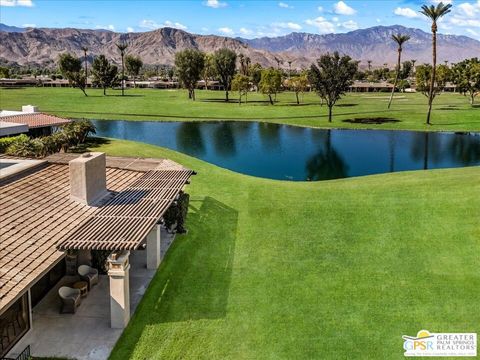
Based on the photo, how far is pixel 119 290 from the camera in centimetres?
1423

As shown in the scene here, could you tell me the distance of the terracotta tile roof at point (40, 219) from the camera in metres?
12.1

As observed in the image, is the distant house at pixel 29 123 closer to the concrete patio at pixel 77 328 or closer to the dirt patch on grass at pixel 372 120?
the concrete patio at pixel 77 328

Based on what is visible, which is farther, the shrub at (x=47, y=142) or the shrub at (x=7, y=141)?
the shrub at (x=7, y=141)

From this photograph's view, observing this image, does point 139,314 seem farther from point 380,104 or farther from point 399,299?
point 380,104

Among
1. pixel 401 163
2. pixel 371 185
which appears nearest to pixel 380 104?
pixel 401 163

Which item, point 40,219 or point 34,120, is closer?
point 40,219

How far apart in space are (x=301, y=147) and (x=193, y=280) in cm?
3751

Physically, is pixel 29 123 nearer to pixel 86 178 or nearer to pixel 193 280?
pixel 86 178

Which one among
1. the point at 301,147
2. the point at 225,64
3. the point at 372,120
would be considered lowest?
the point at 301,147

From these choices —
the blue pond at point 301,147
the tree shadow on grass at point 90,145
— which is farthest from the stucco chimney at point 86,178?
the tree shadow on grass at point 90,145

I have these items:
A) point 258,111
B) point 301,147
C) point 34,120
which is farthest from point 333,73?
point 34,120

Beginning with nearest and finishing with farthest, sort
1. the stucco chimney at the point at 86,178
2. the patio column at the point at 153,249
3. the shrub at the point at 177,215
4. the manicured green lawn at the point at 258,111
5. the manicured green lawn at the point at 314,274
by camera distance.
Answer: the manicured green lawn at the point at 314,274 → the stucco chimney at the point at 86,178 → the patio column at the point at 153,249 → the shrub at the point at 177,215 → the manicured green lawn at the point at 258,111

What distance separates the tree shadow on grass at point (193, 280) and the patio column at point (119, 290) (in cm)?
45

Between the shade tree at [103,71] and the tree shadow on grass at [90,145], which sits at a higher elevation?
the shade tree at [103,71]
